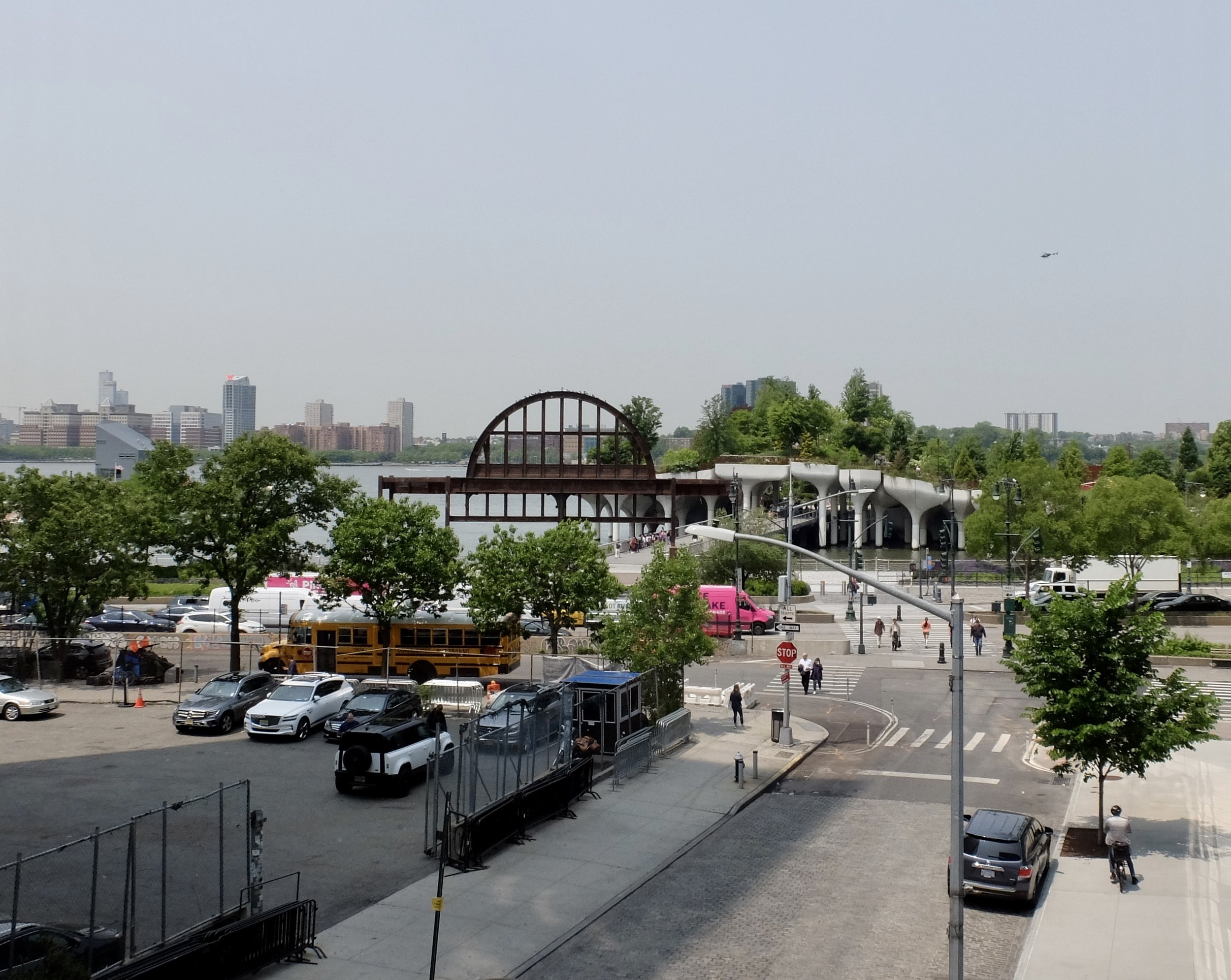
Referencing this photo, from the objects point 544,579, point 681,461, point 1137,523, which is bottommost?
point 544,579

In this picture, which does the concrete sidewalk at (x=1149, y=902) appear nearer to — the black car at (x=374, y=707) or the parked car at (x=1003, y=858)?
the parked car at (x=1003, y=858)

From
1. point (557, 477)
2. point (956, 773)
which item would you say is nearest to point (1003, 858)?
point (956, 773)

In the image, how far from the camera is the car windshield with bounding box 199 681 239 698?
1296 inches

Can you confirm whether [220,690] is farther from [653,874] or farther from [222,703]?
[653,874]

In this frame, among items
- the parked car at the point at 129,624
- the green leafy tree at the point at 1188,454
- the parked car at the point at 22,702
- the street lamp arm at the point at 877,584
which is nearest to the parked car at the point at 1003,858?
the street lamp arm at the point at 877,584

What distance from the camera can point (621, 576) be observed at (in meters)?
73.2

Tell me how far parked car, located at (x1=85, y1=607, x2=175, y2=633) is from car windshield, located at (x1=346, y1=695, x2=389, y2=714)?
91.6 ft

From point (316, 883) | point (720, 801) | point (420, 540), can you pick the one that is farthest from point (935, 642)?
point (316, 883)

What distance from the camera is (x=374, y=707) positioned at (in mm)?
31250

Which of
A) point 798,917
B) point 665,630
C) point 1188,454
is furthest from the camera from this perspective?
point 1188,454

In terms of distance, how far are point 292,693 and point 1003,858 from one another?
20.8 metres

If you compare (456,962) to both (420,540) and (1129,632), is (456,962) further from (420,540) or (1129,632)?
(420,540)

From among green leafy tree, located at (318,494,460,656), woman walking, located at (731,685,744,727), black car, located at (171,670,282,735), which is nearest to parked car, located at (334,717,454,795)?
black car, located at (171,670,282,735)

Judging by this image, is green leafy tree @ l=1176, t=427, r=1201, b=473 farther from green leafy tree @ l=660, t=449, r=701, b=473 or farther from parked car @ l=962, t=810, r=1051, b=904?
parked car @ l=962, t=810, r=1051, b=904
